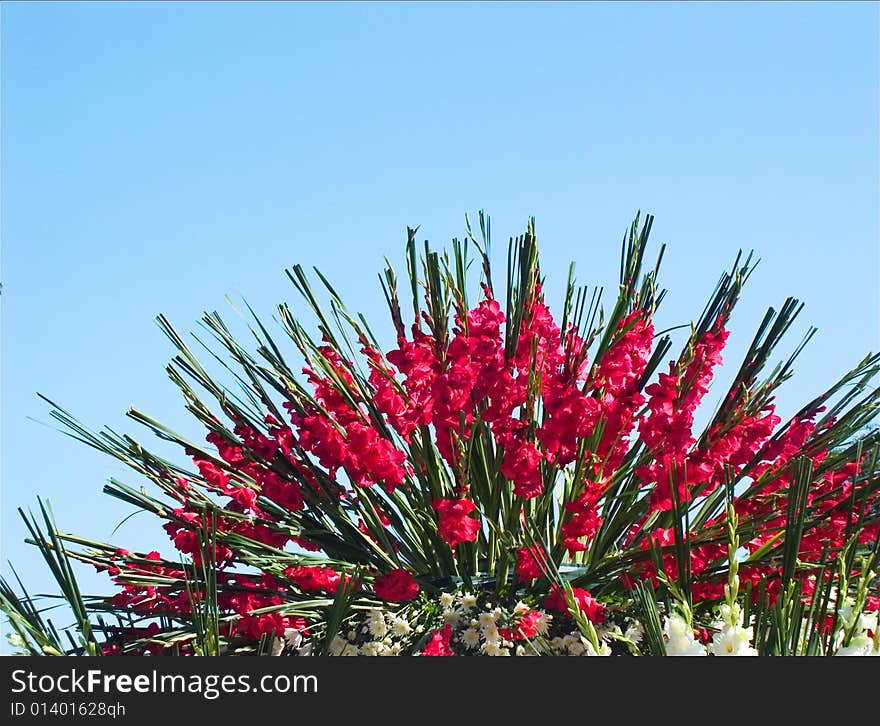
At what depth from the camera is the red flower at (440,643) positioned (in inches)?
140

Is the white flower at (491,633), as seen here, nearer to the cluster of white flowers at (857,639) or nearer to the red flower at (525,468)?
the red flower at (525,468)

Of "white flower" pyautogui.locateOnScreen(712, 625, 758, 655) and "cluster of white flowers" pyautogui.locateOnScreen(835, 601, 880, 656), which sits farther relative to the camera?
"cluster of white flowers" pyautogui.locateOnScreen(835, 601, 880, 656)

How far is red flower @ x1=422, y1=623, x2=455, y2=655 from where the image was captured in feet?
11.6

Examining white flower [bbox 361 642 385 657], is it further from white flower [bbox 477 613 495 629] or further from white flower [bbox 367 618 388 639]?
white flower [bbox 477 613 495 629]

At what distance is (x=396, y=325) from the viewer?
170 inches

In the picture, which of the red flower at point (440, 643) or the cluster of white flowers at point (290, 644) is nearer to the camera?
the red flower at point (440, 643)

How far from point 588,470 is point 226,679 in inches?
78.0

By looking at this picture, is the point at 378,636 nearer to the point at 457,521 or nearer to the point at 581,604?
the point at 457,521

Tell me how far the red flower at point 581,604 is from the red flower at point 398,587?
471 millimetres

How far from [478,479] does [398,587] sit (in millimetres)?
565

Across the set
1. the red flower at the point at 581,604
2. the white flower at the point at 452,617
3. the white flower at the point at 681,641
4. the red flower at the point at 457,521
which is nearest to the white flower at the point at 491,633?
the white flower at the point at 452,617

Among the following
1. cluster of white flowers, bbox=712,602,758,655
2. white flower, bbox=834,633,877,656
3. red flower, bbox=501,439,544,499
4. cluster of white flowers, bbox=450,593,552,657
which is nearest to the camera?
cluster of white flowers, bbox=712,602,758,655

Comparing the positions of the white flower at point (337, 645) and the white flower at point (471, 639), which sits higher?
the white flower at point (337, 645)

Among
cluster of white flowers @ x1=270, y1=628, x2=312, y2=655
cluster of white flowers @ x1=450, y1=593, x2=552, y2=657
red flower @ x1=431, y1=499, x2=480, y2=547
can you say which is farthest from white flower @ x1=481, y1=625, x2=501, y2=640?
cluster of white flowers @ x1=270, y1=628, x2=312, y2=655
